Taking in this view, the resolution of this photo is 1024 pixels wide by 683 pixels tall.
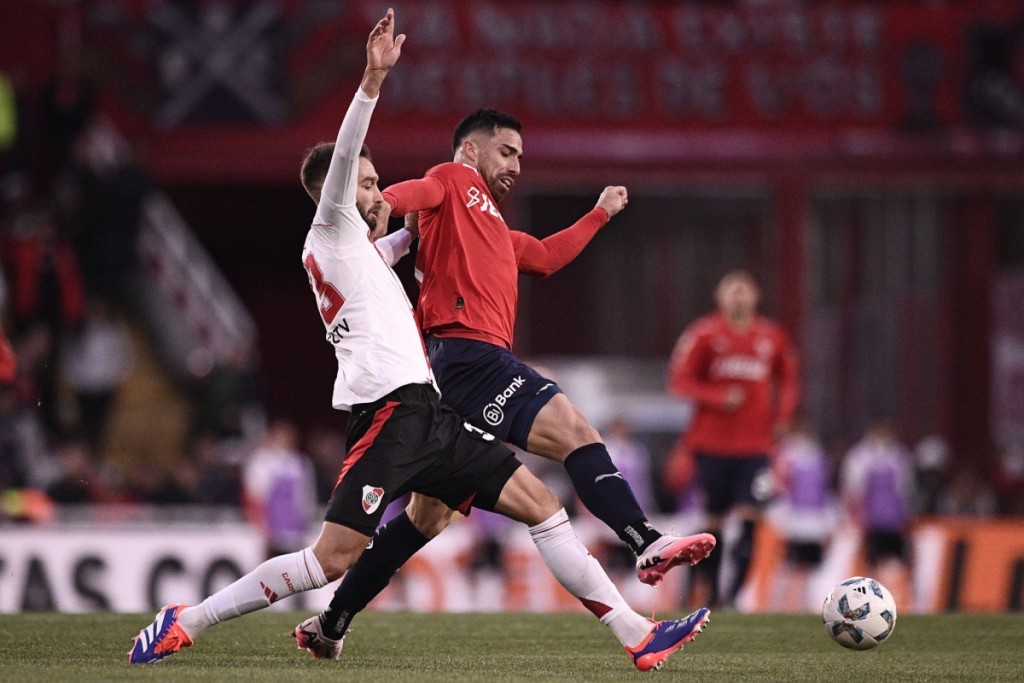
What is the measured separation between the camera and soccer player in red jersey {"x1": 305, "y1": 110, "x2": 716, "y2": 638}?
6.70m

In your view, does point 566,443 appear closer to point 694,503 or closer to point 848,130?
point 694,503

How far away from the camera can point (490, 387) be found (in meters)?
6.88

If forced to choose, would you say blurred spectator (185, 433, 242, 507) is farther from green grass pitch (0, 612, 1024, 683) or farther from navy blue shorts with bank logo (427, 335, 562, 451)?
navy blue shorts with bank logo (427, 335, 562, 451)

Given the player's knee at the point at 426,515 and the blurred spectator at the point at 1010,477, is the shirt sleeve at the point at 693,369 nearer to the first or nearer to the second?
the player's knee at the point at 426,515

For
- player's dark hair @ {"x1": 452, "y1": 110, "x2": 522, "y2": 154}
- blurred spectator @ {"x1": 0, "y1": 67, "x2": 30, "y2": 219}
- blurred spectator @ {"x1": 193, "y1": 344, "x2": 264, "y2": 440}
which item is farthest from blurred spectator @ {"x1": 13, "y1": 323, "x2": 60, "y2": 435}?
player's dark hair @ {"x1": 452, "y1": 110, "x2": 522, "y2": 154}

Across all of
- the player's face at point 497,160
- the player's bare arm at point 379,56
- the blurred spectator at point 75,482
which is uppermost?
the player's bare arm at point 379,56

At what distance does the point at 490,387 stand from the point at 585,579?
3.05 ft

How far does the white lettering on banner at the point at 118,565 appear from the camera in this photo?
38.8ft

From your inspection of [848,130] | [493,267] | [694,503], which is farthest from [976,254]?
[493,267]

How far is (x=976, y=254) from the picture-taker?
66.6 feet

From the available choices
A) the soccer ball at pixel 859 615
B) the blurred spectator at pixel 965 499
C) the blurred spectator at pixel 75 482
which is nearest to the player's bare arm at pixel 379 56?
the soccer ball at pixel 859 615

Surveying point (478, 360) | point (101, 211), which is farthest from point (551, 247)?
point (101, 211)

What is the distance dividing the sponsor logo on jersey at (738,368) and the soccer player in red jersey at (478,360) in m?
4.31

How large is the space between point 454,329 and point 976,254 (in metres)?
14.5
